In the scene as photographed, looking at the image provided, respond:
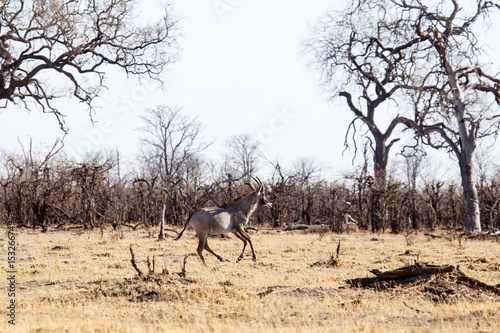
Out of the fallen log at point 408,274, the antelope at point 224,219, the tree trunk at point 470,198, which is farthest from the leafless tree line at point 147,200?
the fallen log at point 408,274

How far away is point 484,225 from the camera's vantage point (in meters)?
27.1

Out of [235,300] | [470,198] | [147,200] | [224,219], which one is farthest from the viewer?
[147,200]

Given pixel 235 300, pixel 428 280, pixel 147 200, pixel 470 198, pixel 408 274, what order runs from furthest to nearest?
pixel 147 200 < pixel 470 198 < pixel 408 274 < pixel 428 280 < pixel 235 300

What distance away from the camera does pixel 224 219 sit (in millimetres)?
12406

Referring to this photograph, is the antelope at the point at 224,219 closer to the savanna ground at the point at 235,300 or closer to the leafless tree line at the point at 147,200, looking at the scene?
the savanna ground at the point at 235,300

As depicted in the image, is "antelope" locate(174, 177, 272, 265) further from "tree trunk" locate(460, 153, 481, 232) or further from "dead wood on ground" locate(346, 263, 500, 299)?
"tree trunk" locate(460, 153, 481, 232)

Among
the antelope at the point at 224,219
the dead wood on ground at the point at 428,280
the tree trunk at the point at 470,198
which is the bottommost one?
the dead wood on ground at the point at 428,280

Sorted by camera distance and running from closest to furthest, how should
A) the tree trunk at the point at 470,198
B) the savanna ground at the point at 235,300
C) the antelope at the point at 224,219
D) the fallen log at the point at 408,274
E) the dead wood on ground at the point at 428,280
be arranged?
the savanna ground at the point at 235,300, the dead wood on ground at the point at 428,280, the fallen log at the point at 408,274, the antelope at the point at 224,219, the tree trunk at the point at 470,198

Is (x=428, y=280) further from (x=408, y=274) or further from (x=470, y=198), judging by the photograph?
(x=470, y=198)

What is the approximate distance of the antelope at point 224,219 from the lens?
1198 centimetres

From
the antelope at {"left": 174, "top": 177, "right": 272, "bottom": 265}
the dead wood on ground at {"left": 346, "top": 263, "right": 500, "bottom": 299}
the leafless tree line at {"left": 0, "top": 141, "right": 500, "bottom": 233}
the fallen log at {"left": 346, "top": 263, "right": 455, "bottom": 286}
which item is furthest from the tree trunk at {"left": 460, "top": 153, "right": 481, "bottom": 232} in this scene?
the fallen log at {"left": 346, "top": 263, "right": 455, "bottom": 286}

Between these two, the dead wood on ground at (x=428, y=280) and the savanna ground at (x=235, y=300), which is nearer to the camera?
the savanna ground at (x=235, y=300)

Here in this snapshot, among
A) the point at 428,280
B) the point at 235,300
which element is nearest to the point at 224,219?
the point at 235,300

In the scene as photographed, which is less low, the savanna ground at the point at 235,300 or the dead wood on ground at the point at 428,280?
the dead wood on ground at the point at 428,280
